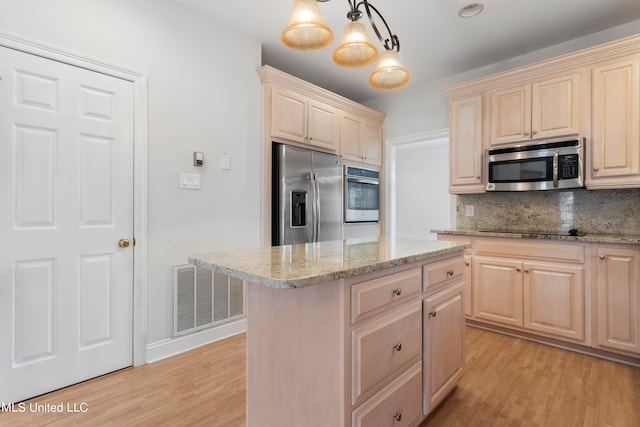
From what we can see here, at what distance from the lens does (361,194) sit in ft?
13.4

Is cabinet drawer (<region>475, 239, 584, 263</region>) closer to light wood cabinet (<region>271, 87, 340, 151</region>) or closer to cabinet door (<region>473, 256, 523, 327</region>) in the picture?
cabinet door (<region>473, 256, 523, 327</region>)

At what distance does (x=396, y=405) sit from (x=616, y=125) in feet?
8.94

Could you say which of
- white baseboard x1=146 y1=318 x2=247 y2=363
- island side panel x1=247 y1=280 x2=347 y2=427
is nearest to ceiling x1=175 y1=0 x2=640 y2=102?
island side panel x1=247 y1=280 x2=347 y2=427

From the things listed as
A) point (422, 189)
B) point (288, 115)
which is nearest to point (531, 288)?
point (288, 115)

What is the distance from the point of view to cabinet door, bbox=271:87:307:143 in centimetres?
306

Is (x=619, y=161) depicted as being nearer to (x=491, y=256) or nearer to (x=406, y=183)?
(x=491, y=256)

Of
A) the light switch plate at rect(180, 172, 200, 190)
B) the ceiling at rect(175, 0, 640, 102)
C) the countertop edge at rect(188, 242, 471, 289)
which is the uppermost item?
the ceiling at rect(175, 0, 640, 102)

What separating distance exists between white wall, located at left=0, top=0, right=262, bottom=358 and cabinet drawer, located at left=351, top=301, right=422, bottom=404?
1811mm

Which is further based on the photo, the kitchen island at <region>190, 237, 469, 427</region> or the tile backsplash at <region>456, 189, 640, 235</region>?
the tile backsplash at <region>456, 189, 640, 235</region>

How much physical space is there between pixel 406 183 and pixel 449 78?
341cm

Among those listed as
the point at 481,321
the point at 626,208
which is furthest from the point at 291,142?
the point at 626,208

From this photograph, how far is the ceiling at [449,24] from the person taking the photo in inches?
96.8

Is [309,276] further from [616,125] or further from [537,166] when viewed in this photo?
[616,125]

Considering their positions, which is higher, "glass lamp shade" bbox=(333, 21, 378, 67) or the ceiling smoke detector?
the ceiling smoke detector
